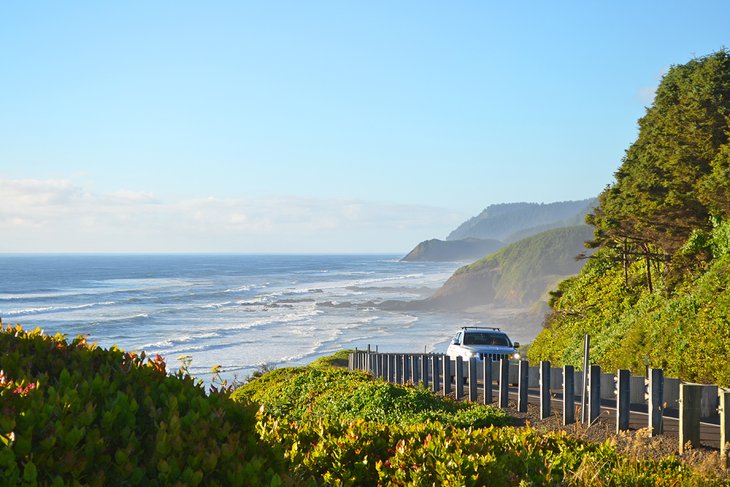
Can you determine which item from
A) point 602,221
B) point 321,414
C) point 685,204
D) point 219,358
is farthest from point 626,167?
point 219,358

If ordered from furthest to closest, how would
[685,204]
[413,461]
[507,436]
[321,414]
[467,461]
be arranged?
[685,204]
[321,414]
[507,436]
[413,461]
[467,461]

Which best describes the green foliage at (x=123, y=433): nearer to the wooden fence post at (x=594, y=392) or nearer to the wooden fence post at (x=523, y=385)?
the wooden fence post at (x=594, y=392)

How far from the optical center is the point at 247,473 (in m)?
4.23

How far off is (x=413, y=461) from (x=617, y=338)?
65.7 ft

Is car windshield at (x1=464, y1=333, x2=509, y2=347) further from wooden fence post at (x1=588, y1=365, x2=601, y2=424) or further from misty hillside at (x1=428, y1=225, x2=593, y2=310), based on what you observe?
misty hillside at (x1=428, y1=225, x2=593, y2=310)

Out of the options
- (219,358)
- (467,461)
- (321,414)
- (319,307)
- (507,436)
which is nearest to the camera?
(467,461)

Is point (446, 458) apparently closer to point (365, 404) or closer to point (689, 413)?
point (689, 413)

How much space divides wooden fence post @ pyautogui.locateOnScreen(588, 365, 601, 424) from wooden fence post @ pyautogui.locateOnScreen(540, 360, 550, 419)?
1054mm

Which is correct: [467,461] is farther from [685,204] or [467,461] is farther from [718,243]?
[685,204]

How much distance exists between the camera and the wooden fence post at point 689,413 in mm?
10367

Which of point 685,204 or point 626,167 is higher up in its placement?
point 626,167

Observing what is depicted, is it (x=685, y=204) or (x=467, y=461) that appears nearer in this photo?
(x=467, y=461)

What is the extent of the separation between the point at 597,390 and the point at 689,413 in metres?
2.13

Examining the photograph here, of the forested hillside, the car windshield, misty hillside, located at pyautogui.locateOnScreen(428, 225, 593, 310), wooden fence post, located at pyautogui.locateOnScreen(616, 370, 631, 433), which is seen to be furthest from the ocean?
wooden fence post, located at pyautogui.locateOnScreen(616, 370, 631, 433)
